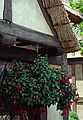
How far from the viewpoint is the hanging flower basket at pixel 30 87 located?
3.71 meters

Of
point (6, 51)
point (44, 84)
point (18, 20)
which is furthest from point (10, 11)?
point (44, 84)

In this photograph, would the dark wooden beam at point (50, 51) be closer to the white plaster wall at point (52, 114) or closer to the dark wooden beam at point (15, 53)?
the dark wooden beam at point (15, 53)

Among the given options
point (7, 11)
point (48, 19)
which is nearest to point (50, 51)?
point (48, 19)

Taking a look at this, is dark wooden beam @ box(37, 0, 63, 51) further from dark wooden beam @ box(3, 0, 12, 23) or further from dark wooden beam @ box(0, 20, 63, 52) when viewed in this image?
dark wooden beam @ box(3, 0, 12, 23)

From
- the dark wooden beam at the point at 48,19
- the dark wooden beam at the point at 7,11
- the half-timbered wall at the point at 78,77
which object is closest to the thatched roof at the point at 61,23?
the dark wooden beam at the point at 48,19

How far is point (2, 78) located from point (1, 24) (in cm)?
81

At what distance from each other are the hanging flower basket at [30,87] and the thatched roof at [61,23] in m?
0.65

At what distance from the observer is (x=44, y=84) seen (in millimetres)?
3848

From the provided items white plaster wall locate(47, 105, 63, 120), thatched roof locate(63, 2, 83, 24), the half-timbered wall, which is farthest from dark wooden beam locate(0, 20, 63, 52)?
the half-timbered wall

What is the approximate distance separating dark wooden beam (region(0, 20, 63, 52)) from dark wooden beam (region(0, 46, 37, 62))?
1.42ft

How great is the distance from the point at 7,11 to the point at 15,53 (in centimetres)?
84

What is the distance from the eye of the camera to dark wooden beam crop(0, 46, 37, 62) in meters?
4.40

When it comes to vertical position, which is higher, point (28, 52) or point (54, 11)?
point (54, 11)

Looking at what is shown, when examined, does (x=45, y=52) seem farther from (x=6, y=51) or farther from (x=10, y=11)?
(x=10, y=11)
